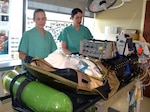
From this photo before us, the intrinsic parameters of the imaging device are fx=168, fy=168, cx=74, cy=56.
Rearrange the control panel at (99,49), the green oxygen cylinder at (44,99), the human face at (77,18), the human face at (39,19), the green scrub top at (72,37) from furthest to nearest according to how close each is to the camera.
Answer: the green scrub top at (72,37) < the human face at (77,18) < the human face at (39,19) < the control panel at (99,49) < the green oxygen cylinder at (44,99)

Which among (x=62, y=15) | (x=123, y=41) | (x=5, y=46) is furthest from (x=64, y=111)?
(x=62, y=15)

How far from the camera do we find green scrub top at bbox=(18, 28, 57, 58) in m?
1.81

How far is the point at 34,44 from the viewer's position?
1.83 metres

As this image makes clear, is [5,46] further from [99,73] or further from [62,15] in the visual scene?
[99,73]

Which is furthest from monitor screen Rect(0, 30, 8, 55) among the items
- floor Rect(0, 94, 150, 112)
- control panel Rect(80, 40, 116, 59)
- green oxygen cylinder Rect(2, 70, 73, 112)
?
green oxygen cylinder Rect(2, 70, 73, 112)

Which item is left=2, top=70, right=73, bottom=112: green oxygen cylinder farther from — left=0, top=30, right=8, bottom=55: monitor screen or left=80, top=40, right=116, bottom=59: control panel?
left=0, top=30, right=8, bottom=55: monitor screen

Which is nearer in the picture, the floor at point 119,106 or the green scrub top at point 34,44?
the green scrub top at point 34,44

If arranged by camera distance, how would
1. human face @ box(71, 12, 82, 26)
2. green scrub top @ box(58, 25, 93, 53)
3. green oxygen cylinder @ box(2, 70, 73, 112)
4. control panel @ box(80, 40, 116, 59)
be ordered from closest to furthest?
green oxygen cylinder @ box(2, 70, 73, 112) < control panel @ box(80, 40, 116, 59) < human face @ box(71, 12, 82, 26) < green scrub top @ box(58, 25, 93, 53)

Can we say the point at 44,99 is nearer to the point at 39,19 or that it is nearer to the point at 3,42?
the point at 39,19

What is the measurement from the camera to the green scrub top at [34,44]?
5.93 feet

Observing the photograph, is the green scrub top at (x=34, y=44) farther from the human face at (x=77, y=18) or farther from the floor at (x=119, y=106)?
the floor at (x=119, y=106)

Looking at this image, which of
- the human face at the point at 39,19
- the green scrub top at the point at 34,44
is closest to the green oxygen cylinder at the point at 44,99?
the green scrub top at the point at 34,44

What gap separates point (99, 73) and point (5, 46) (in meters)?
1.56

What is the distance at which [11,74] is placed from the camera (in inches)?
44.7
